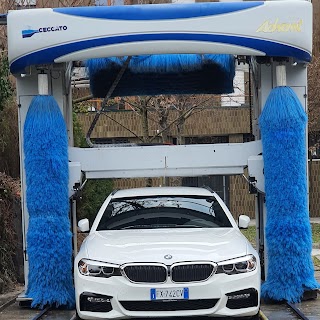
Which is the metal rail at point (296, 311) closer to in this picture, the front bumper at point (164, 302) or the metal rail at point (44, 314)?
the front bumper at point (164, 302)

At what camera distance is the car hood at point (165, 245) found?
722 centimetres

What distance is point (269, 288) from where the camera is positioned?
906 centimetres

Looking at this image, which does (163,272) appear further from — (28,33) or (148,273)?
(28,33)

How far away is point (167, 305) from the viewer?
7090mm

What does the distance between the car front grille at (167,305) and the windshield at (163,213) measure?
1594 mm

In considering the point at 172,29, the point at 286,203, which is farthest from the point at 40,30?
the point at 286,203

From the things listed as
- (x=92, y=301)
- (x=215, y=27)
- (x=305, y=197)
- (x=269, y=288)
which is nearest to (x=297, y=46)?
(x=215, y=27)

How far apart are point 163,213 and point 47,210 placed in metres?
1.51

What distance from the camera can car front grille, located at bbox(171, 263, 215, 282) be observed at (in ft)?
23.4

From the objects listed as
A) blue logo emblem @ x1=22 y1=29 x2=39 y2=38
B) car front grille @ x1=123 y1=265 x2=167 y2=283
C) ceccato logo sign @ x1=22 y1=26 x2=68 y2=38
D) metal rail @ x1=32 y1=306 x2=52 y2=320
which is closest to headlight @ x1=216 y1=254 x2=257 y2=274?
car front grille @ x1=123 y1=265 x2=167 y2=283

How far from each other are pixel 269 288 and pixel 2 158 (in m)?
6.12

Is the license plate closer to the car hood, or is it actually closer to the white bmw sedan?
the white bmw sedan

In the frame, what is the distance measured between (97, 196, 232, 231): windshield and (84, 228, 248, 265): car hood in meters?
0.30

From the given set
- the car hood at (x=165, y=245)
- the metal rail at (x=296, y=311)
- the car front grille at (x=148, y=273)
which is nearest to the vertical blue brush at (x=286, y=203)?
the metal rail at (x=296, y=311)
